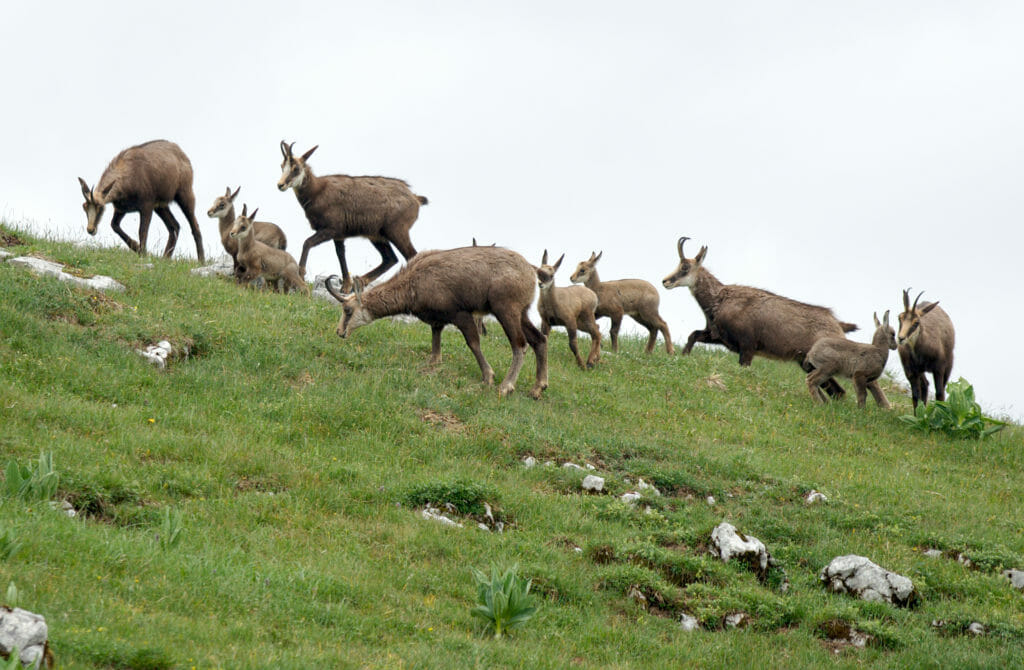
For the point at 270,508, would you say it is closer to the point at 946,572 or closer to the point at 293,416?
the point at 293,416

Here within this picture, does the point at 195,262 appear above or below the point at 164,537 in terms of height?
above

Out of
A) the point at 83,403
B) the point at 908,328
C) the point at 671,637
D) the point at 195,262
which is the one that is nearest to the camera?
the point at 671,637

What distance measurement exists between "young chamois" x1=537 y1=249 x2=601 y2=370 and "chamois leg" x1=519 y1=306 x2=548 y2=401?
1.56 metres

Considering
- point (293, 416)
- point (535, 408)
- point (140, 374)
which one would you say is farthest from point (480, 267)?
point (140, 374)

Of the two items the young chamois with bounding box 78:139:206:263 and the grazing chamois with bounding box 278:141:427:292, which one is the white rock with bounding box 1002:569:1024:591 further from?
the young chamois with bounding box 78:139:206:263

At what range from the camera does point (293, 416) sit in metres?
12.0

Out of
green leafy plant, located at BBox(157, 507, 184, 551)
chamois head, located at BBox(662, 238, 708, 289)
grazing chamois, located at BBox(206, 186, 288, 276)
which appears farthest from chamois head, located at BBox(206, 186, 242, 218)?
green leafy plant, located at BBox(157, 507, 184, 551)

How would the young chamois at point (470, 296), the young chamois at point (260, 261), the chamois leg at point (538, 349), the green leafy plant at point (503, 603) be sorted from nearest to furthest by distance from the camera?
the green leafy plant at point (503, 603)
the young chamois at point (470, 296)
the chamois leg at point (538, 349)
the young chamois at point (260, 261)

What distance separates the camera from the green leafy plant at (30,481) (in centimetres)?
819

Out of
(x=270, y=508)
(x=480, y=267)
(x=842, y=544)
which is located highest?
(x=480, y=267)

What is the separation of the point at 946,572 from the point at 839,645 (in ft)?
6.99

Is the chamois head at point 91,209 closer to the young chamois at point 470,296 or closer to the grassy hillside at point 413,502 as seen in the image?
the grassy hillside at point 413,502

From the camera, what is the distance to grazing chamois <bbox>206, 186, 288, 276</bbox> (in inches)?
726

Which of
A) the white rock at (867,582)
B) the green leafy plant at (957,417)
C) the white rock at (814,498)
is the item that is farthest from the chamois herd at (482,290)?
the white rock at (867,582)
